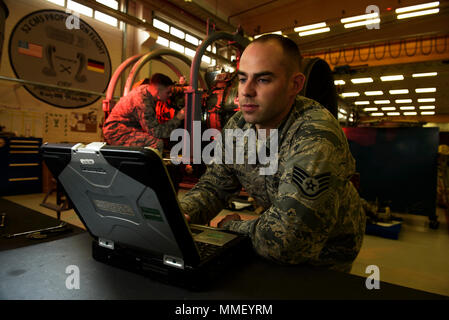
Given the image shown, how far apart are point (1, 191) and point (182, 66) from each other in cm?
440

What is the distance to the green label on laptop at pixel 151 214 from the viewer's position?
0.43 m

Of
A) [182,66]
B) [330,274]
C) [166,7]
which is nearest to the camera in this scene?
[330,274]

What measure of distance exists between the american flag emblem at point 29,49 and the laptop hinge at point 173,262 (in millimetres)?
4842

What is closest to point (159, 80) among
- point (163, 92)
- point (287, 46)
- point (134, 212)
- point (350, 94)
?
point (163, 92)

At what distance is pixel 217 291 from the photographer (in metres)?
0.46

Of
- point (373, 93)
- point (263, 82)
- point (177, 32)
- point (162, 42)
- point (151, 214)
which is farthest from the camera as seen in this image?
point (373, 93)

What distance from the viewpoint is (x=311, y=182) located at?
64 cm

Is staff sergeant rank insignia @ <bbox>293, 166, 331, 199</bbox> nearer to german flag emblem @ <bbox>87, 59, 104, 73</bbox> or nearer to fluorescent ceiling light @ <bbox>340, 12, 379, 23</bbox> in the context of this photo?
fluorescent ceiling light @ <bbox>340, 12, 379, 23</bbox>

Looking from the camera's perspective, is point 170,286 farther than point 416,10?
No

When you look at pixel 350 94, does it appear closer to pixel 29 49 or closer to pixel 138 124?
pixel 138 124

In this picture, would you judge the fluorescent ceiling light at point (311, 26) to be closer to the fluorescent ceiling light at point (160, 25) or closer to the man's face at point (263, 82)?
the fluorescent ceiling light at point (160, 25)

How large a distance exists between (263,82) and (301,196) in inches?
14.5

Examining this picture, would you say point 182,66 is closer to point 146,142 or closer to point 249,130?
point 146,142
